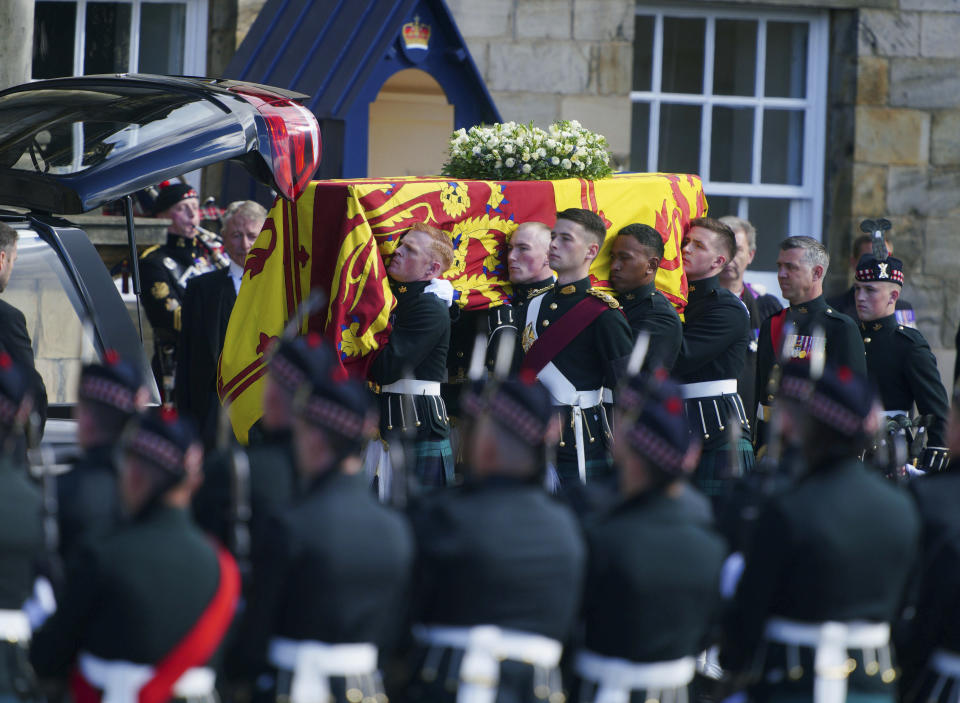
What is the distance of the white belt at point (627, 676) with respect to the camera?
140 inches

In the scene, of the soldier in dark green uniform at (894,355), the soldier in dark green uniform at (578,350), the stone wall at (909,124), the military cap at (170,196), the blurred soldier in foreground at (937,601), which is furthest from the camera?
the stone wall at (909,124)

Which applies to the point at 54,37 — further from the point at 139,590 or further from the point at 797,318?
the point at 139,590

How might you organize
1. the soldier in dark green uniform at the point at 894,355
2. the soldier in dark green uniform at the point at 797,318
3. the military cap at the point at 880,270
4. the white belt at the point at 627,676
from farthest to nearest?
1. the military cap at the point at 880,270
2. the soldier in dark green uniform at the point at 894,355
3. the soldier in dark green uniform at the point at 797,318
4. the white belt at the point at 627,676

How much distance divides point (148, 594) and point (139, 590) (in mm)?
20

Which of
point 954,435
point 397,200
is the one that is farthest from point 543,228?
point 954,435

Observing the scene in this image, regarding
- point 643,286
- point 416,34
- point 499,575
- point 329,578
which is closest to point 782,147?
point 416,34

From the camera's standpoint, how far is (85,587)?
3211 mm

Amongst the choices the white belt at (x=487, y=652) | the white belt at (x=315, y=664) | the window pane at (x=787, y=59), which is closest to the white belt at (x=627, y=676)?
the white belt at (x=487, y=652)

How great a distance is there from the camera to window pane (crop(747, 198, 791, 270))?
34.5 feet

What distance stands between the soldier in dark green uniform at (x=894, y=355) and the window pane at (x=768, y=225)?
342 cm

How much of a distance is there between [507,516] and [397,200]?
10.0 ft

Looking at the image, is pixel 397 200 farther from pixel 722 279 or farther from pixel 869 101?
pixel 869 101

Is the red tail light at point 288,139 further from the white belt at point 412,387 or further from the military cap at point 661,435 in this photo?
the military cap at point 661,435

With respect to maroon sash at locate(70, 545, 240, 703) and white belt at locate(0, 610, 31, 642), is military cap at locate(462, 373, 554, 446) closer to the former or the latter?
maroon sash at locate(70, 545, 240, 703)
